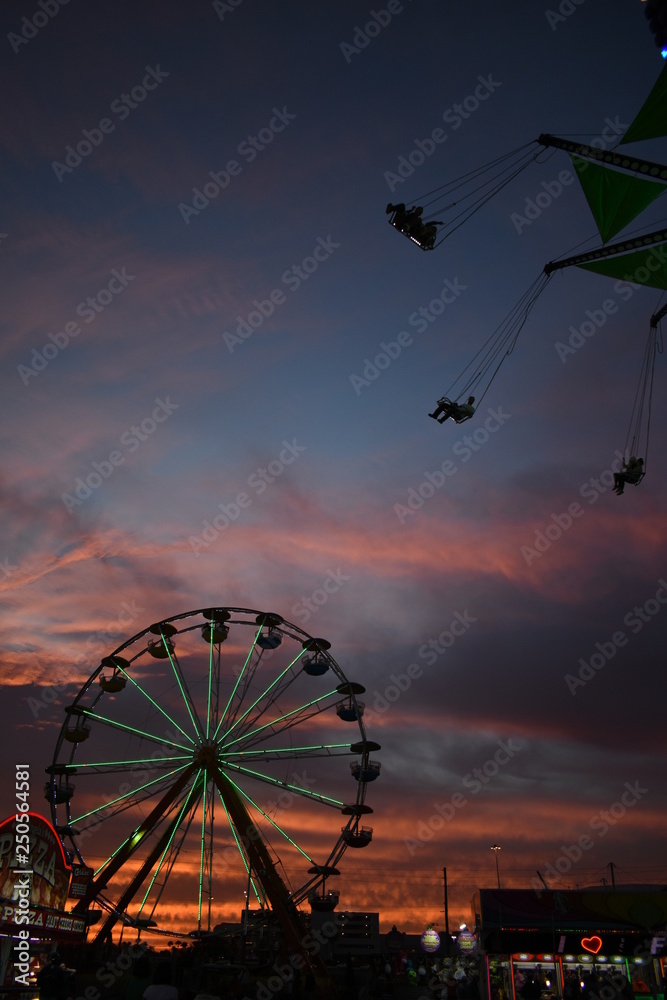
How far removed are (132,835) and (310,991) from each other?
34.0 feet

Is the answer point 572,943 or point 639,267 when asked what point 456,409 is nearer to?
point 639,267

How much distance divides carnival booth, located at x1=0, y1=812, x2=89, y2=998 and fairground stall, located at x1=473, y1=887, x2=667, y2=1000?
1617cm

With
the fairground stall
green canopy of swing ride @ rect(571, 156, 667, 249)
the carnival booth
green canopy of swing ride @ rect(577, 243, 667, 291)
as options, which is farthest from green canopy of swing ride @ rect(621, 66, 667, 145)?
the fairground stall

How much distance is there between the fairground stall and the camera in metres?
26.9

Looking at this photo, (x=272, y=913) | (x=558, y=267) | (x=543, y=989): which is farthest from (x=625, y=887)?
(x=558, y=267)

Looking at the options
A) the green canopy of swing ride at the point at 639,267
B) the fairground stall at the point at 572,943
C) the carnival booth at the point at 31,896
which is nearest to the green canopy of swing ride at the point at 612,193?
the green canopy of swing ride at the point at 639,267

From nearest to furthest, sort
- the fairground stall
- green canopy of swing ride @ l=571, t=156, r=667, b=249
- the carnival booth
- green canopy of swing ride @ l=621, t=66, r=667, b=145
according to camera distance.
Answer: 1. green canopy of swing ride @ l=621, t=66, r=667, b=145
2. the carnival booth
3. green canopy of swing ride @ l=571, t=156, r=667, b=249
4. the fairground stall

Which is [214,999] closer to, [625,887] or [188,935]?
[188,935]

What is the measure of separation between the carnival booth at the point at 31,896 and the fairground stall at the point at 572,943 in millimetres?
16171

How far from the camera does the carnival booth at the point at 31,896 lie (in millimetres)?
14844

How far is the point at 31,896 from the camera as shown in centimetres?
1806

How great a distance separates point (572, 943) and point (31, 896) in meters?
20.4

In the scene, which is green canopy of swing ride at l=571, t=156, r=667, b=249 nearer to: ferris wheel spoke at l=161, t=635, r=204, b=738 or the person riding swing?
the person riding swing

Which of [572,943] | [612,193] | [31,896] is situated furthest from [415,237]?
[572,943]
